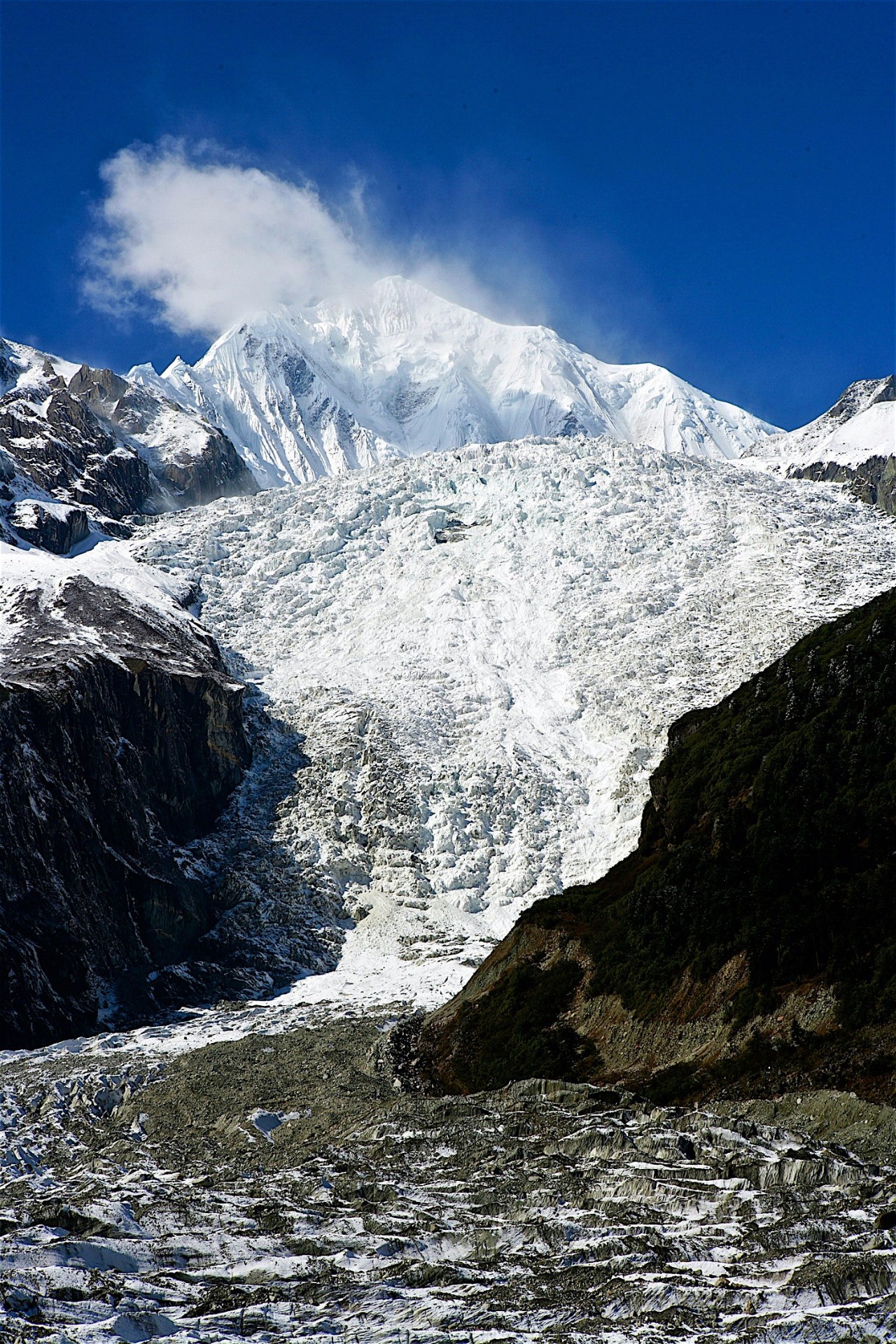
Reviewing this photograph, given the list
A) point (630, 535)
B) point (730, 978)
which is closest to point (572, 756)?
point (630, 535)

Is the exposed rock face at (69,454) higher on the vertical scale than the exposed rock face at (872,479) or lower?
higher

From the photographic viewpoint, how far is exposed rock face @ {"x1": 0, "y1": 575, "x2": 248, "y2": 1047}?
7956 cm

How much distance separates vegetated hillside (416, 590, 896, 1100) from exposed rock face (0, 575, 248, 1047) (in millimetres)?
36482

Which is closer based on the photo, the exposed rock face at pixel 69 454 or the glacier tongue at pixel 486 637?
the glacier tongue at pixel 486 637

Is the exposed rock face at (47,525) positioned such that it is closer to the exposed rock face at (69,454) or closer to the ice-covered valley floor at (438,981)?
the ice-covered valley floor at (438,981)

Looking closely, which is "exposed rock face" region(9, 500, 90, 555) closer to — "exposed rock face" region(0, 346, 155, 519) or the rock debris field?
"exposed rock face" region(0, 346, 155, 519)

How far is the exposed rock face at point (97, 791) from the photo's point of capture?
79562mm

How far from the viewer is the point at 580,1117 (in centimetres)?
3403

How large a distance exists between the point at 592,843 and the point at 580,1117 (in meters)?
64.1

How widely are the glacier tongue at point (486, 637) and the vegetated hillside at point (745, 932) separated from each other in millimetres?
26743

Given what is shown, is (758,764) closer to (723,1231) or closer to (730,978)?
(730,978)

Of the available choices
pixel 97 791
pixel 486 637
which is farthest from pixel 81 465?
pixel 97 791

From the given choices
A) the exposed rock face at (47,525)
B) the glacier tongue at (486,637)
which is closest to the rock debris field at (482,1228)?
the glacier tongue at (486,637)

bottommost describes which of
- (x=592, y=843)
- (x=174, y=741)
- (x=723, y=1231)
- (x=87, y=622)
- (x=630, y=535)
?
(x=723, y=1231)
